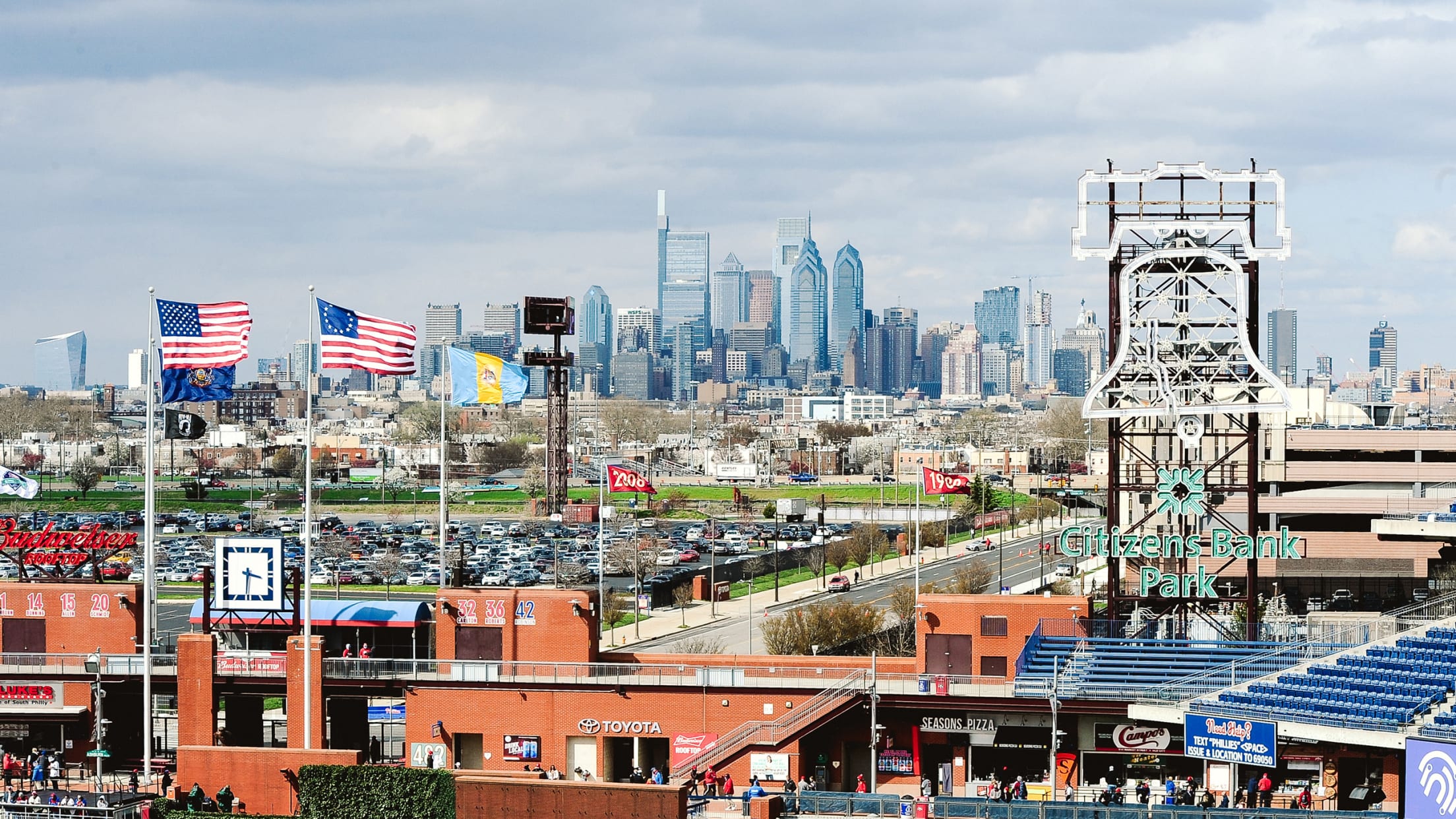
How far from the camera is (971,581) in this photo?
93.2 meters

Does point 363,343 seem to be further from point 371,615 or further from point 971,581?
point 971,581

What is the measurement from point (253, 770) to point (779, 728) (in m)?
13.3

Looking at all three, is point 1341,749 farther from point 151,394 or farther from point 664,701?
point 151,394

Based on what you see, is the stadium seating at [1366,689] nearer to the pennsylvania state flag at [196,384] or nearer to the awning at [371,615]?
the awning at [371,615]

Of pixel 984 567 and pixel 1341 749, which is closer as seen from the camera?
pixel 1341 749

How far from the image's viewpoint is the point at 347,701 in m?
52.4

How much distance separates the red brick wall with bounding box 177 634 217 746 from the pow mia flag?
5.66m

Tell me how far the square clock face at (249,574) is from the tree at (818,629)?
1145 inches

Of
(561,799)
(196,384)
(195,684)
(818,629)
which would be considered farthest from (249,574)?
(818,629)

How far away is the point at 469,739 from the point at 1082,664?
17142 millimetres

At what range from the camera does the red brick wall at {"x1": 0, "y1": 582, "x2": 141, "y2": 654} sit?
174ft

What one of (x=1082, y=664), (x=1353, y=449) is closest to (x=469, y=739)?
(x=1082, y=664)

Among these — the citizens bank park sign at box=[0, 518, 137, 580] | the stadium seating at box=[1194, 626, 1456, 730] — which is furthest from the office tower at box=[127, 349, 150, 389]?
the stadium seating at box=[1194, 626, 1456, 730]

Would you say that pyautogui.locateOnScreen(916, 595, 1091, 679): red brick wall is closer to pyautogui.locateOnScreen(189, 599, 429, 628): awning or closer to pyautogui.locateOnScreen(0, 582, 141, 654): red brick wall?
pyautogui.locateOnScreen(189, 599, 429, 628): awning
